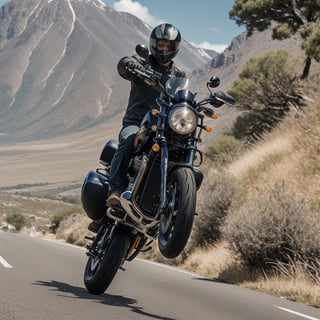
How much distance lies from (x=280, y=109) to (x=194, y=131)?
70.9 feet

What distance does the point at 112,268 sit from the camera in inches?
292

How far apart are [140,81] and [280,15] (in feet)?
86.8

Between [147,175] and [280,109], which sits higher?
[280,109]

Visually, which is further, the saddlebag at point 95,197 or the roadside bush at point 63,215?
the roadside bush at point 63,215

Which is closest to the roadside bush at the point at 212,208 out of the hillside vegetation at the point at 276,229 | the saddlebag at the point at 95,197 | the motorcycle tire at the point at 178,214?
the hillside vegetation at the point at 276,229

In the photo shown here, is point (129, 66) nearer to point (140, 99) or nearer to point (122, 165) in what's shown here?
point (140, 99)

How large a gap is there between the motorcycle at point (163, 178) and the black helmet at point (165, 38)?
289mm

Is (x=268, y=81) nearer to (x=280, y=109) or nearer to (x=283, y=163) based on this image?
(x=280, y=109)

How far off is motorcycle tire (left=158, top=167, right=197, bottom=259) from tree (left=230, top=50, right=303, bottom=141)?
1760cm

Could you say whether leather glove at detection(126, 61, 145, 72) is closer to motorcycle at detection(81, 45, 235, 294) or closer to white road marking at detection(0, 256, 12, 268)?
motorcycle at detection(81, 45, 235, 294)

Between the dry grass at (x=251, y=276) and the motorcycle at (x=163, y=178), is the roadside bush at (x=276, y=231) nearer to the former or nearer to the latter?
the dry grass at (x=251, y=276)

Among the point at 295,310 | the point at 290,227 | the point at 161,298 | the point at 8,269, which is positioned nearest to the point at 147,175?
the point at 161,298

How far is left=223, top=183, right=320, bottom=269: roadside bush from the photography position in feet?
37.4

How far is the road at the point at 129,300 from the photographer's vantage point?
6.40 m
